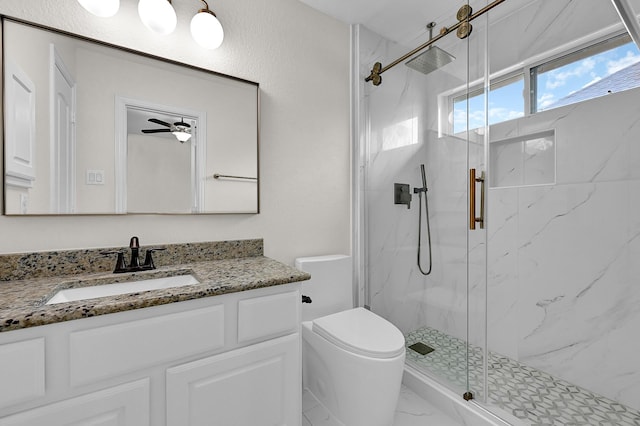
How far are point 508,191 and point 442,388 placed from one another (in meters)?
1.35

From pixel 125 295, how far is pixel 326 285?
111cm

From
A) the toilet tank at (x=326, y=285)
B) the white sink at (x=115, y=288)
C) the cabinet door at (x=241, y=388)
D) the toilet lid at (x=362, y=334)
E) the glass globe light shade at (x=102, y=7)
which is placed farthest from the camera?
the toilet tank at (x=326, y=285)

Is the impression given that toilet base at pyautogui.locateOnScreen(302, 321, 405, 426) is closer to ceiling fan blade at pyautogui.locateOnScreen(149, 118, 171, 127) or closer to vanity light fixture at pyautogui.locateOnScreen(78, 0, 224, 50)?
ceiling fan blade at pyautogui.locateOnScreen(149, 118, 171, 127)

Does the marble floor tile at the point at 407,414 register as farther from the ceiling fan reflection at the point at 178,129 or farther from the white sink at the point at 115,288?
the ceiling fan reflection at the point at 178,129

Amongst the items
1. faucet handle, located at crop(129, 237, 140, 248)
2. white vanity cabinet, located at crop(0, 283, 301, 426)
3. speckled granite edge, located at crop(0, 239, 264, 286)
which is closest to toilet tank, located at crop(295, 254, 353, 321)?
speckled granite edge, located at crop(0, 239, 264, 286)

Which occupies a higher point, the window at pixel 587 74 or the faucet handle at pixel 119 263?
the window at pixel 587 74

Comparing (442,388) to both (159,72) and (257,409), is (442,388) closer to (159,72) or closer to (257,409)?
(257,409)

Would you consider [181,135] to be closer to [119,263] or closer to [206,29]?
[206,29]

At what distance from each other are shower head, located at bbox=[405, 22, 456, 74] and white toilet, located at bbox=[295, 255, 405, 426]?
1.37m

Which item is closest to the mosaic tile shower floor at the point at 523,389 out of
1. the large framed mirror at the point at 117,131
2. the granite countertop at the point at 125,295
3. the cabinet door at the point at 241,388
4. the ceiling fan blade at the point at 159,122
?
the cabinet door at the point at 241,388

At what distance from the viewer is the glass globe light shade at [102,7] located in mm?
1185

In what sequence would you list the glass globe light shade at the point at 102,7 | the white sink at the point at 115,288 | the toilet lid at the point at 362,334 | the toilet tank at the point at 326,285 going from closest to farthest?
the white sink at the point at 115,288 → the glass globe light shade at the point at 102,7 → the toilet lid at the point at 362,334 → the toilet tank at the point at 326,285

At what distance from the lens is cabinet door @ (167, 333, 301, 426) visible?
96cm

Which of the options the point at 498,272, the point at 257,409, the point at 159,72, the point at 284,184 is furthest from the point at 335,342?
the point at 159,72
